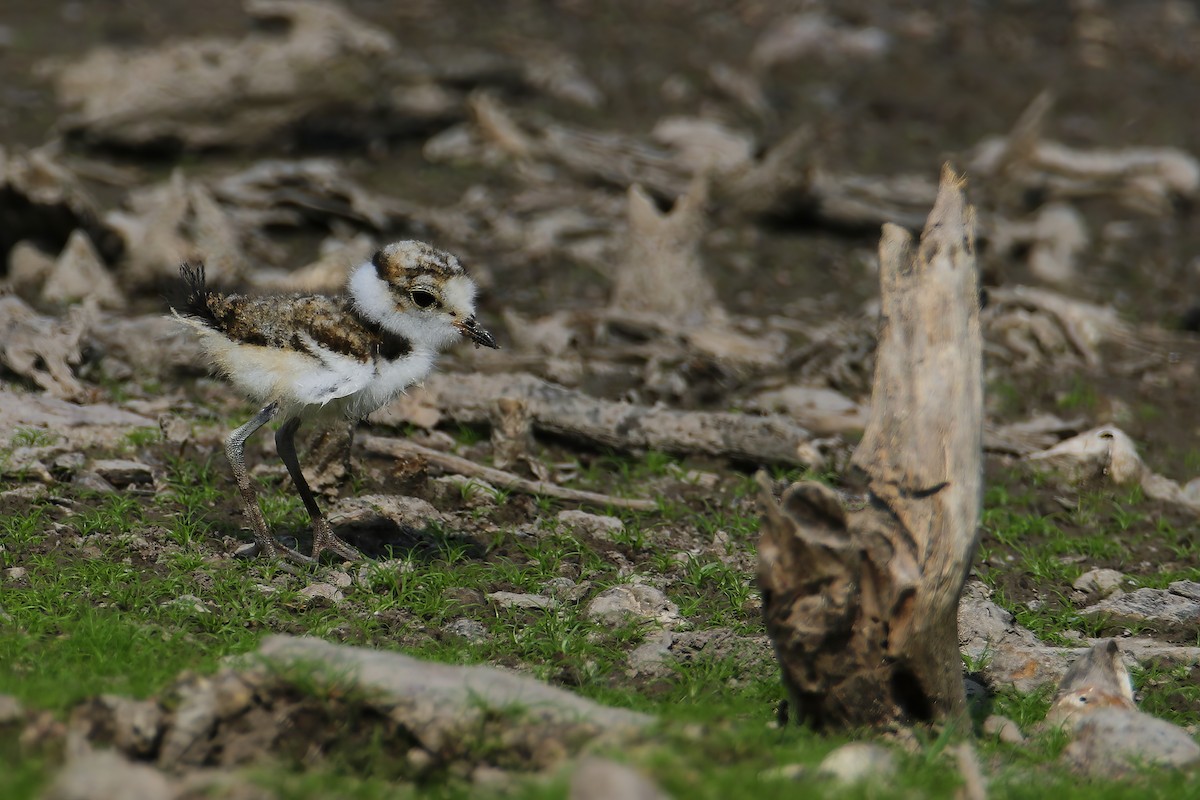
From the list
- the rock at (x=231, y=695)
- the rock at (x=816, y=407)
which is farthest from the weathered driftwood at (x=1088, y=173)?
the rock at (x=231, y=695)

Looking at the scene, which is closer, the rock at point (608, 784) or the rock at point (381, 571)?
the rock at point (608, 784)

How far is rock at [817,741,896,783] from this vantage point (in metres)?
5.03

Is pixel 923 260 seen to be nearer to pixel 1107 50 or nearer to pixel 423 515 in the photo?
pixel 423 515

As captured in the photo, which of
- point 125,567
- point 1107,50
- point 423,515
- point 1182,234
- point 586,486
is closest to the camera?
point 125,567

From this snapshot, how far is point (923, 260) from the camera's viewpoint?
18.9 feet

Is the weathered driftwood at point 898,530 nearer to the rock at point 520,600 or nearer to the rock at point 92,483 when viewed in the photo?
the rock at point 520,600

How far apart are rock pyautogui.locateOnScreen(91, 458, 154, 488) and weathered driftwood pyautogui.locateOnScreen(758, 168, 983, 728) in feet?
14.3

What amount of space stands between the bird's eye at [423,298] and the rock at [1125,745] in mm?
3838

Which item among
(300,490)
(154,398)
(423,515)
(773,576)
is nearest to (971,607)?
(773,576)

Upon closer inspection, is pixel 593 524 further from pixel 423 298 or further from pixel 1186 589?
pixel 1186 589

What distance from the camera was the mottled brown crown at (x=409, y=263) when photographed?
289 inches

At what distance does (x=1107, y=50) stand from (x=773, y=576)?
61.5 feet

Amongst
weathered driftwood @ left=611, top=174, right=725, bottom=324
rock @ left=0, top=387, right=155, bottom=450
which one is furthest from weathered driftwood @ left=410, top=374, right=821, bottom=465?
weathered driftwood @ left=611, top=174, right=725, bottom=324

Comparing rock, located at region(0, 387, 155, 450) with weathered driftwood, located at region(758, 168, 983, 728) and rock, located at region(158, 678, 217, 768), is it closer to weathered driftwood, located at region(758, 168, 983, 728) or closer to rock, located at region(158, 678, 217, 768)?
rock, located at region(158, 678, 217, 768)
